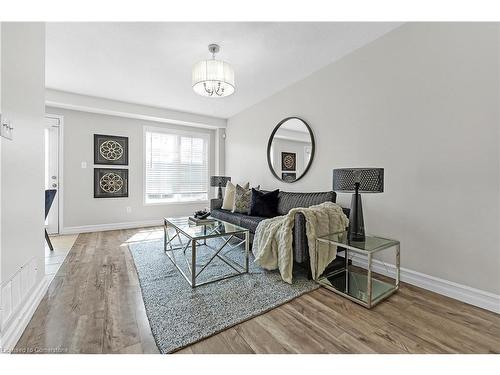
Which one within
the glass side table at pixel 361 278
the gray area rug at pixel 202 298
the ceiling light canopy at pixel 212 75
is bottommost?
the gray area rug at pixel 202 298

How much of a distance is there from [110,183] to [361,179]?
4.41m

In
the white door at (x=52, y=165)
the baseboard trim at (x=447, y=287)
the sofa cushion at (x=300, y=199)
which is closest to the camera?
the baseboard trim at (x=447, y=287)

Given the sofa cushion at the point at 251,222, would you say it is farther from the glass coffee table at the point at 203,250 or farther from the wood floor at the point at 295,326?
the wood floor at the point at 295,326

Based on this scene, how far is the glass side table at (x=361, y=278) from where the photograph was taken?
1776 mm

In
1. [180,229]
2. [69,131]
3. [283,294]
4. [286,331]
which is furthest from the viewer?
Result: [69,131]

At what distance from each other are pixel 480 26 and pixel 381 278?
225 cm

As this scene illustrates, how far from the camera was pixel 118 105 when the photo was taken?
13.6 feet

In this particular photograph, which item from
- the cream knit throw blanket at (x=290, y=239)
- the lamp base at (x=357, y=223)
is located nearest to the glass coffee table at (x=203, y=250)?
the cream knit throw blanket at (x=290, y=239)

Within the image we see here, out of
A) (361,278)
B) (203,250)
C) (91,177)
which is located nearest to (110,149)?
(91,177)

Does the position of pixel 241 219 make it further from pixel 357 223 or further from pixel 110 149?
pixel 110 149

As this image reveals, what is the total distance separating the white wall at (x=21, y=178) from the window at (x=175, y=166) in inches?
117

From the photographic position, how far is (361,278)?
2.21m
